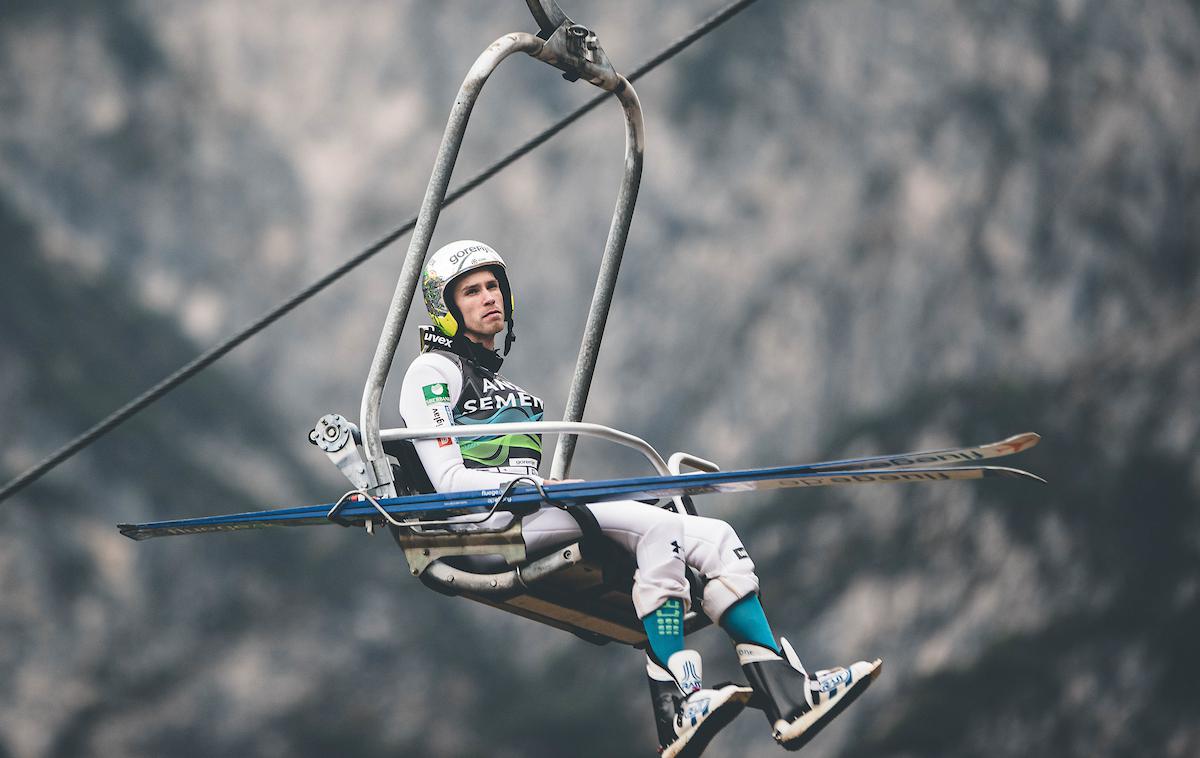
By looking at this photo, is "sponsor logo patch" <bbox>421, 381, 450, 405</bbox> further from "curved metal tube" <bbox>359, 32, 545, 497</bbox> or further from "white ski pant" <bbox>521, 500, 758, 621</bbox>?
"white ski pant" <bbox>521, 500, 758, 621</bbox>

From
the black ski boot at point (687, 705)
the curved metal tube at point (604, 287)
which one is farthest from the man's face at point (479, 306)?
the black ski boot at point (687, 705)

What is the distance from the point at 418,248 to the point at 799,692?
2.34 metres

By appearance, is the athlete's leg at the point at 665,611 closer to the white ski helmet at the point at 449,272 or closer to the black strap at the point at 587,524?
the black strap at the point at 587,524

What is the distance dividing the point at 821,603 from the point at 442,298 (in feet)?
78.4

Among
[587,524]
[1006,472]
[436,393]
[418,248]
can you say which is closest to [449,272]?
[436,393]

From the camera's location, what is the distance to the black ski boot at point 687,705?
633 centimetres

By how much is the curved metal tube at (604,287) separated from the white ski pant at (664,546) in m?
0.77

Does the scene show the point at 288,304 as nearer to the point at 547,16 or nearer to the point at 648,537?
the point at 547,16

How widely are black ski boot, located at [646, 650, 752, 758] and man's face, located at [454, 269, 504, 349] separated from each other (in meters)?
1.84

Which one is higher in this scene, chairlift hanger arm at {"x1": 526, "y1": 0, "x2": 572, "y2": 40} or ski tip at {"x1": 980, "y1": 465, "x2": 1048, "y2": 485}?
chairlift hanger arm at {"x1": 526, "y1": 0, "x2": 572, "y2": 40}

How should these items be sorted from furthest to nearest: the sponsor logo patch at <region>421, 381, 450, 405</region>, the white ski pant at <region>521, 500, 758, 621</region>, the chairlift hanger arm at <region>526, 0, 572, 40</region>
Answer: the sponsor logo patch at <region>421, 381, 450, 405</region>
the chairlift hanger arm at <region>526, 0, 572, 40</region>
the white ski pant at <region>521, 500, 758, 621</region>

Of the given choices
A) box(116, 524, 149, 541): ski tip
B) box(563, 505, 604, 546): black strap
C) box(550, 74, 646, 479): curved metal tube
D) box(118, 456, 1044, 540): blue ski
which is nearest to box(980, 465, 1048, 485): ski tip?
box(118, 456, 1044, 540): blue ski

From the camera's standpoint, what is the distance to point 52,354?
103 feet

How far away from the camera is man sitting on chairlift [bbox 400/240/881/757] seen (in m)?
6.51
